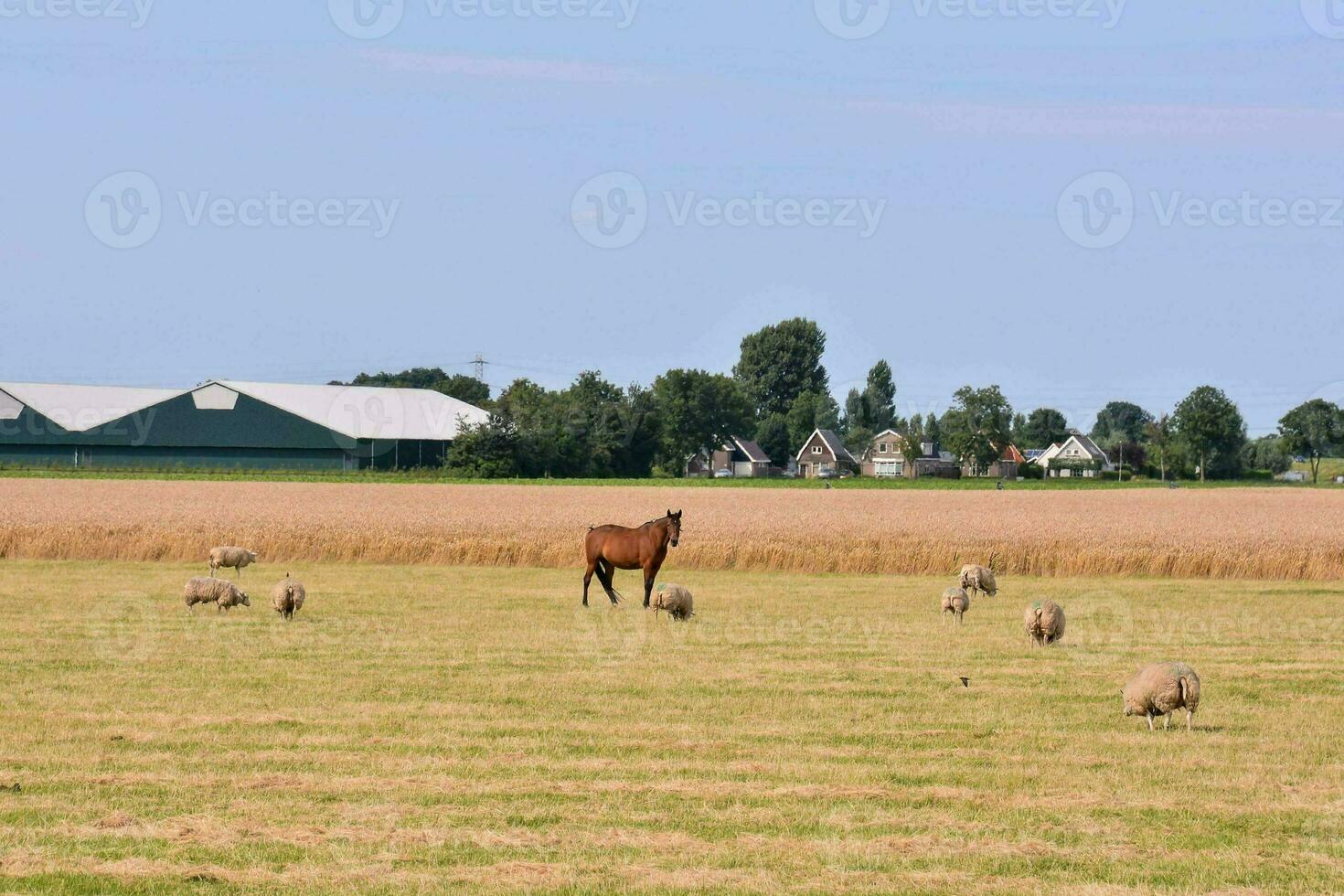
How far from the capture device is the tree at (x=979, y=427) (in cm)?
16375

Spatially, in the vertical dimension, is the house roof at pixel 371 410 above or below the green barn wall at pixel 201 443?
above

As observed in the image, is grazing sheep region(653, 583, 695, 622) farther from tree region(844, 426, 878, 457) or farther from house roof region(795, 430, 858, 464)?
tree region(844, 426, 878, 457)

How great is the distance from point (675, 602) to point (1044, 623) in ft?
22.0

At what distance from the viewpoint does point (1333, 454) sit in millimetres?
180125

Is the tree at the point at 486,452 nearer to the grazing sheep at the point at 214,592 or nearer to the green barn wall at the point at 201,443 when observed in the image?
the green barn wall at the point at 201,443

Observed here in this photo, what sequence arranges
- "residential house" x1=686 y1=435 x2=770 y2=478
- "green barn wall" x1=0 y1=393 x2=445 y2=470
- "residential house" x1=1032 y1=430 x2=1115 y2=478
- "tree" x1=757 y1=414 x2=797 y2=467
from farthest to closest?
"tree" x1=757 y1=414 x2=797 y2=467, "residential house" x1=686 y1=435 x2=770 y2=478, "residential house" x1=1032 y1=430 x2=1115 y2=478, "green barn wall" x1=0 y1=393 x2=445 y2=470

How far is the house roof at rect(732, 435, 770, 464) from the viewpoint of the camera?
180m

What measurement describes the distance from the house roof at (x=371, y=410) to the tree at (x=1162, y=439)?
76.8 metres

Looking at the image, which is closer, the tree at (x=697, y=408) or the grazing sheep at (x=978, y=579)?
the grazing sheep at (x=978, y=579)

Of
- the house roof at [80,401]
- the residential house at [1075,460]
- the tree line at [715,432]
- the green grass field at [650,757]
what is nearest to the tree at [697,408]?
the tree line at [715,432]

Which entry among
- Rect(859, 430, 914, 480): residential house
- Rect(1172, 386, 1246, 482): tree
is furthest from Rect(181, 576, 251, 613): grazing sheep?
Rect(859, 430, 914, 480): residential house

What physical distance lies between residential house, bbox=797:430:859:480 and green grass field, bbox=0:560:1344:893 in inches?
5907

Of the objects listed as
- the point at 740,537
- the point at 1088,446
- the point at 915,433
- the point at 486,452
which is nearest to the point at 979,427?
the point at 915,433

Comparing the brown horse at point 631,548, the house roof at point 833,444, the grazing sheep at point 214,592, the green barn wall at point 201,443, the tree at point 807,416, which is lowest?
the grazing sheep at point 214,592
